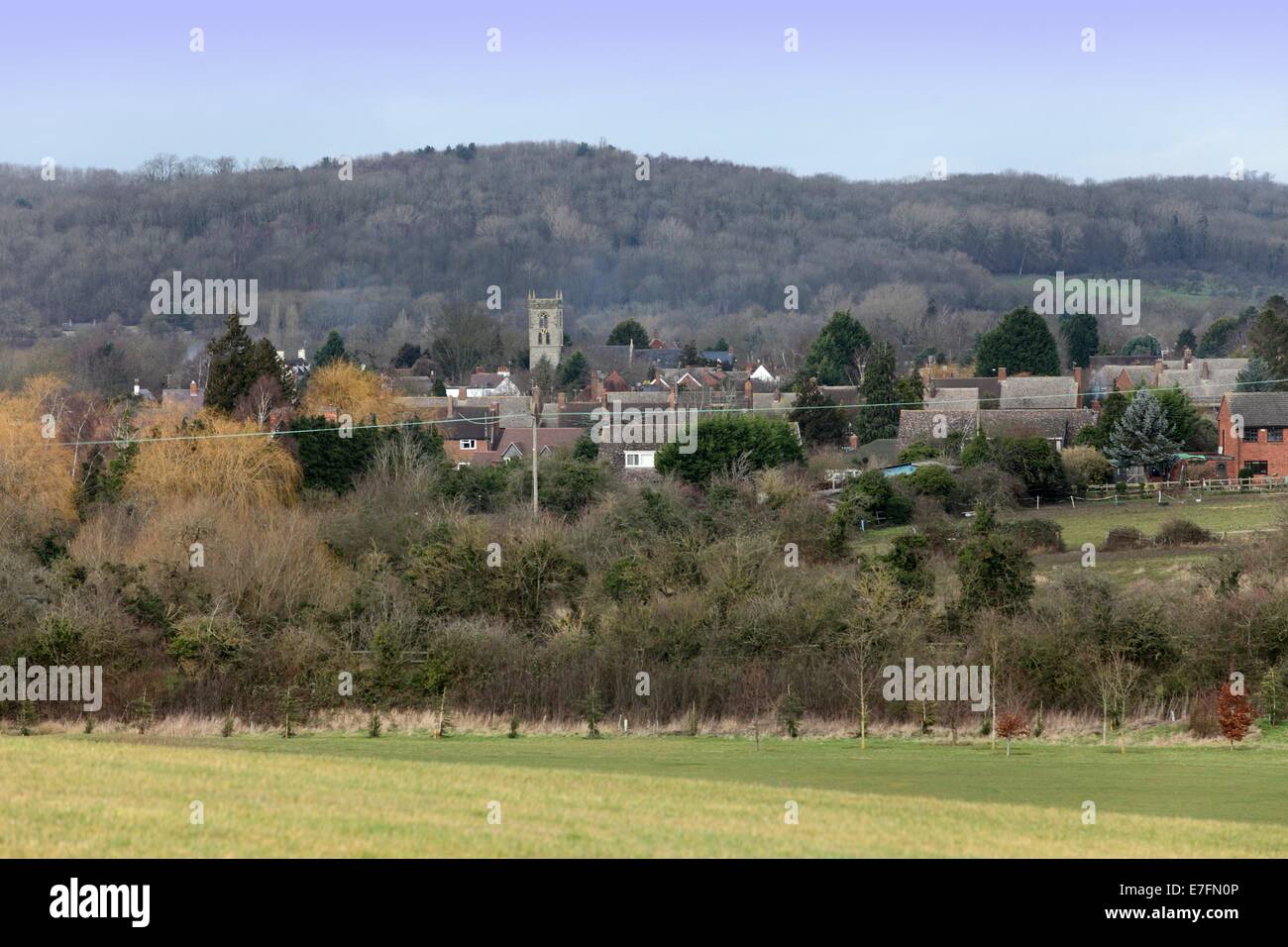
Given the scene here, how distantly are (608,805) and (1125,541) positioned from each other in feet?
124

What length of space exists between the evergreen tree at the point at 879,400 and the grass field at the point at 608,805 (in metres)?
57.6

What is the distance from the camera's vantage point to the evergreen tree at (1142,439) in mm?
69812

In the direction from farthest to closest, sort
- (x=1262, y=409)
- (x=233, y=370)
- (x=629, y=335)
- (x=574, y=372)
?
1. (x=629, y=335)
2. (x=574, y=372)
3. (x=1262, y=409)
4. (x=233, y=370)

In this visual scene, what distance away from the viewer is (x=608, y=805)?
17312 mm

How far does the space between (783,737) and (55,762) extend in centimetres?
1681

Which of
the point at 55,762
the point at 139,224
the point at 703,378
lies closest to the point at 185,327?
the point at 139,224

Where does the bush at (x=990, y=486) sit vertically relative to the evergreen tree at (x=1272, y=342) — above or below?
below

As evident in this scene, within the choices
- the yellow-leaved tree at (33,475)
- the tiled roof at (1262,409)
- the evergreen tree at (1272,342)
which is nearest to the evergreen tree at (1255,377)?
the evergreen tree at (1272,342)

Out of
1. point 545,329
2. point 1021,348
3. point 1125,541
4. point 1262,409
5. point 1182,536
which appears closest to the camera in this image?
point 1182,536

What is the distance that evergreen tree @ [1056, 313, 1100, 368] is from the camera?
450ft

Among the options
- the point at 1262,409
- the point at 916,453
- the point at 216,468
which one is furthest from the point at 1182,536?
the point at 216,468

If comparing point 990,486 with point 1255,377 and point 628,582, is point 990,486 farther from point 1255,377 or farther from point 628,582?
point 1255,377

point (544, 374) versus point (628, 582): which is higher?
point (544, 374)

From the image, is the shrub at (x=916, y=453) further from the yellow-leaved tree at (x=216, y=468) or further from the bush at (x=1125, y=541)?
the yellow-leaved tree at (x=216, y=468)
